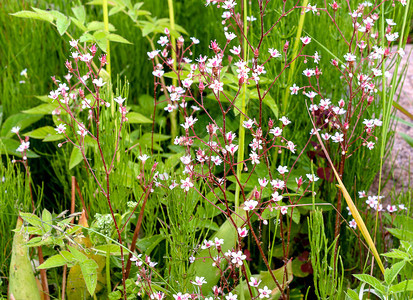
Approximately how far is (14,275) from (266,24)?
4.44ft

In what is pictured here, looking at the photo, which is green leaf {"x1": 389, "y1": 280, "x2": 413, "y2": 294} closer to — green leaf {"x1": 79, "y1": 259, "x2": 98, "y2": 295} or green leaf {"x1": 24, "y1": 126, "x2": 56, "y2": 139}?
green leaf {"x1": 79, "y1": 259, "x2": 98, "y2": 295}

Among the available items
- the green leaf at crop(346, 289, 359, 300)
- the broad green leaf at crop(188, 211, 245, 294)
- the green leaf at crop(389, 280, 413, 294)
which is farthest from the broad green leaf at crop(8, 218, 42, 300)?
the green leaf at crop(389, 280, 413, 294)

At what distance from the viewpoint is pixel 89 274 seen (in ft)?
4.48

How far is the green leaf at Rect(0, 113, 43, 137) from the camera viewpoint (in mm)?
2178

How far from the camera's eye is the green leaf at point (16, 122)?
7.14 ft

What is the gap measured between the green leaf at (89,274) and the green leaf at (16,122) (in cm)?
102

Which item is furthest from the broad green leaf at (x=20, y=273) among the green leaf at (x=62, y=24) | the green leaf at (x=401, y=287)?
the green leaf at (x=401, y=287)

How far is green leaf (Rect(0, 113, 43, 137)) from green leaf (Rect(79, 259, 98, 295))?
102 centimetres

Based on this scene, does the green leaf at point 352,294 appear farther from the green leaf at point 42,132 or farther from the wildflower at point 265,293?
the green leaf at point 42,132

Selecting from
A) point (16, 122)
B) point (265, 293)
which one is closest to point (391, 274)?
point (265, 293)

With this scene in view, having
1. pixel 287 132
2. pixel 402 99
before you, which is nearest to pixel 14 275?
pixel 287 132

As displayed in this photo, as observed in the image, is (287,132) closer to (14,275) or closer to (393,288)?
(393,288)

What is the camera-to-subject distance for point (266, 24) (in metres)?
2.00

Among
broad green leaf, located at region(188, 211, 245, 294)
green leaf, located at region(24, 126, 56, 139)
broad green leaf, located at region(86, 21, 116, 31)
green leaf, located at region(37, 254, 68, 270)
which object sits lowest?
broad green leaf, located at region(188, 211, 245, 294)
